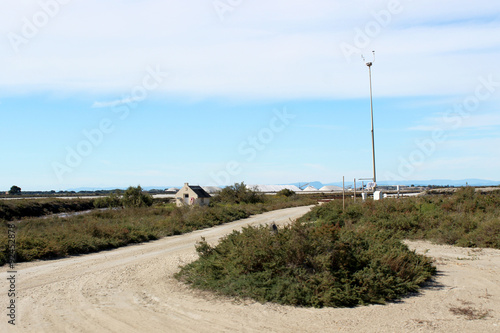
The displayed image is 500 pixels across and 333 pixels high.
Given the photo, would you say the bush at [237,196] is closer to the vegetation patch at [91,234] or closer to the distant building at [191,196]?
the distant building at [191,196]

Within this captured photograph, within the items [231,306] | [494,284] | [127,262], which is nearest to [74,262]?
[127,262]

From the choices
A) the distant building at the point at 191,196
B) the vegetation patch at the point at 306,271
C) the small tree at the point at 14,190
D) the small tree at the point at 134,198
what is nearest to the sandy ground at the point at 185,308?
the vegetation patch at the point at 306,271

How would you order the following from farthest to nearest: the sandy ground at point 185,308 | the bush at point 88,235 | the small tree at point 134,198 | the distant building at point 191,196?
the small tree at point 134,198
the distant building at point 191,196
the bush at point 88,235
the sandy ground at point 185,308

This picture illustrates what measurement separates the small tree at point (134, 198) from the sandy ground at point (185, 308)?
119 feet

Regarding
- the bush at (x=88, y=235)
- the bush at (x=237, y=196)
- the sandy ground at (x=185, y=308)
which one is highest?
the bush at (x=237, y=196)

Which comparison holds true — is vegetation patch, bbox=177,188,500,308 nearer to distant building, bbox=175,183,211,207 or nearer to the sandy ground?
the sandy ground

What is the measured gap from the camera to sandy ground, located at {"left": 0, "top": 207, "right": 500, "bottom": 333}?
7.72 meters

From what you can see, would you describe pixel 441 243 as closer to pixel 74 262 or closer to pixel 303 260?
pixel 303 260

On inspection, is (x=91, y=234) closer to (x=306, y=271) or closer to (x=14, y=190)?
(x=306, y=271)

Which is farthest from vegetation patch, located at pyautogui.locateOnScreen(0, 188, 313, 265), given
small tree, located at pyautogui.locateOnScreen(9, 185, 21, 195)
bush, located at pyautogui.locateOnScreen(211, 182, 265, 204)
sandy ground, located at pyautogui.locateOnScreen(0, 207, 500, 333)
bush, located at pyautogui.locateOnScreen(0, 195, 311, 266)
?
small tree, located at pyautogui.locateOnScreen(9, 185, 21, 195)

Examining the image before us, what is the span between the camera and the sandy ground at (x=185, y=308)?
7.72 m

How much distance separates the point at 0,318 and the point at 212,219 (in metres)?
22.5

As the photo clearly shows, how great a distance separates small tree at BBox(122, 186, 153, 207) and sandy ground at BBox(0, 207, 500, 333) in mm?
36383

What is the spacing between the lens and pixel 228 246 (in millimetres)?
11891
